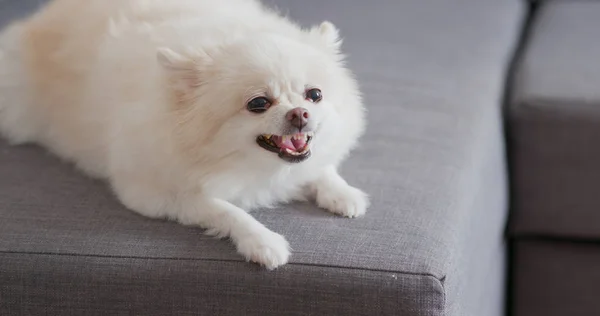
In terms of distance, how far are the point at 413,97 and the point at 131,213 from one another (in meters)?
0.74

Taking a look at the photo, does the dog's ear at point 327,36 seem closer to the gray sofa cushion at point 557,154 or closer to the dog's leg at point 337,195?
the dog's leg at point 337,195

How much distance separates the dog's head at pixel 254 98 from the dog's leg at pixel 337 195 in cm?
11

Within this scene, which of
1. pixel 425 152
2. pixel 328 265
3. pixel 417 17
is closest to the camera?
pixel 328 265

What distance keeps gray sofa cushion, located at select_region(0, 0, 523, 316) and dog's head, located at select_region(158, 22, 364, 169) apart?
142 millimetres

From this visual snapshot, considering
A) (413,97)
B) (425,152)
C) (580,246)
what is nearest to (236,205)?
(425,152)

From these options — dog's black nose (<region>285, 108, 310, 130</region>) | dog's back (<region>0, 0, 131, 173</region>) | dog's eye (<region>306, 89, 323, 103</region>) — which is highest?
dog's eye (<region>306, 89, 323, 103</region>)

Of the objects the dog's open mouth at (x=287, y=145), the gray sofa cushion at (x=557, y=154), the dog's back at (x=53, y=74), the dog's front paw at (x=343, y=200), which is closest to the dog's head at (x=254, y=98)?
the dog's open mouth at (x=287, y=145)

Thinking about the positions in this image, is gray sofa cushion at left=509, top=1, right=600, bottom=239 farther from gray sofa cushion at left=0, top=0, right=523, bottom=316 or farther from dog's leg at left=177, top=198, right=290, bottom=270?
dog's leg at left=177, top=198, right=290, bottom=270

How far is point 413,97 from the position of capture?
1.94 meters

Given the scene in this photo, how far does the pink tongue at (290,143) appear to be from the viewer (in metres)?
1.36

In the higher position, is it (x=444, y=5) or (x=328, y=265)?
(x=444, y=5)

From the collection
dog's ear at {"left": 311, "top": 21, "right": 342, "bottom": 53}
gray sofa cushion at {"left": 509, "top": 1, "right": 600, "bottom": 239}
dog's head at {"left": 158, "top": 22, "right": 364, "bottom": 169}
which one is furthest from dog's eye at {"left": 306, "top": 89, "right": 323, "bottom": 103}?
gray sofa cushion at {"left": 509, "top": 1, "right": 600, "bottom": 239}

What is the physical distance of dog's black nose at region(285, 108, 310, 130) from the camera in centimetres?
130

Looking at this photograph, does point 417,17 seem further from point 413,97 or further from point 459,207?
point 459,207
